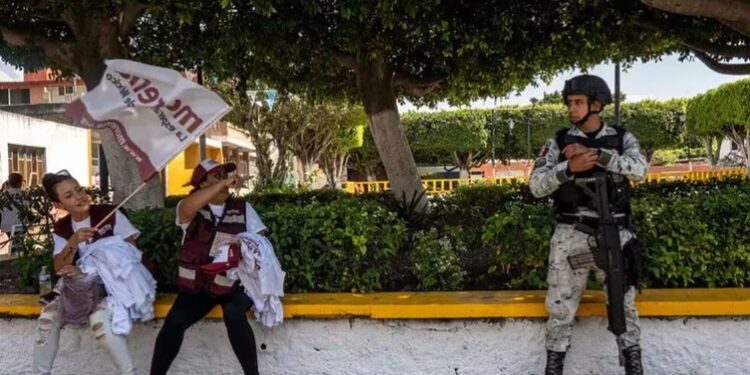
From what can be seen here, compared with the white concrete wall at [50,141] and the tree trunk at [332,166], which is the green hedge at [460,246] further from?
the tree trunk at [332,166]

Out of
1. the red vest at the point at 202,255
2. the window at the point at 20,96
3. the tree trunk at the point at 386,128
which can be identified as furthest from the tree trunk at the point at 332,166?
the red vest at the point at 202,255

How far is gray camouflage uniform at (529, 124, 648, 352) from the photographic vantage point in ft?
12.1

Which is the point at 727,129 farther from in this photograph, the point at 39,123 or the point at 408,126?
the point at 39,123

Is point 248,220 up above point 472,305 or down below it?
above

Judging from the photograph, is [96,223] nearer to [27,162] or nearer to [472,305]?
[472,305]

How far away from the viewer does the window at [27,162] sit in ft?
60.8

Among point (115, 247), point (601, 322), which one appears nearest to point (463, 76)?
point (601, 322)

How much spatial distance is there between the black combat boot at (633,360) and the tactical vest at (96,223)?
320 cm

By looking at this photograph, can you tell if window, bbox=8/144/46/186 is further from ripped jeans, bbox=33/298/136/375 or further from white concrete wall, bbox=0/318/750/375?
ripped jeans, bbox=33/298/136/375

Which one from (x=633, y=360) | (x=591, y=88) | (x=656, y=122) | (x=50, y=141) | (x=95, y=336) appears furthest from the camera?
(x=656, y=122)

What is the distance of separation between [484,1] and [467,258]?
398cm

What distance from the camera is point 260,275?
4125 mm

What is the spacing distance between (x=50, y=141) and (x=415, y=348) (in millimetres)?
19760

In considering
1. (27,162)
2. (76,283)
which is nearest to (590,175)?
(76,283)
